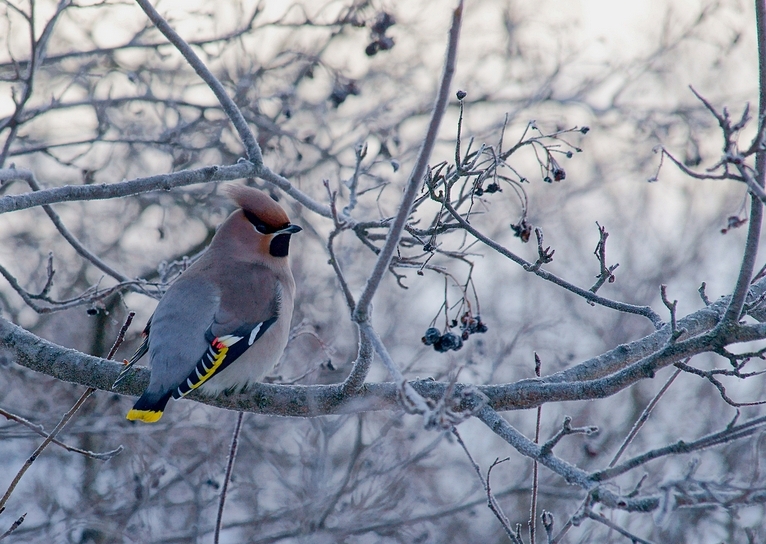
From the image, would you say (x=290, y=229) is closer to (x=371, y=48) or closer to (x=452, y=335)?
(x=452, y=335)

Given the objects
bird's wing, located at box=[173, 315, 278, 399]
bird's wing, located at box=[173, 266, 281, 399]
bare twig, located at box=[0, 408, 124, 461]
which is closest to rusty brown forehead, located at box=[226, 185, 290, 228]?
bird's wing, located at box=[173, 266, 281, 399]

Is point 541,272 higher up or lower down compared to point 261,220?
lower down

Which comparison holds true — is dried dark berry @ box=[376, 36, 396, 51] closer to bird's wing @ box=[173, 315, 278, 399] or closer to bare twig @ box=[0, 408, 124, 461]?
bird's wing @ box=[173, 315, 278, 399]

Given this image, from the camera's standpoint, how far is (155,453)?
647cm

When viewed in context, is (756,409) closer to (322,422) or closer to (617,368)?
(322,422)

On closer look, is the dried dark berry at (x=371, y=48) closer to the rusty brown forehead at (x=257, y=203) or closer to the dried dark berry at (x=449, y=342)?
the rusty brown forehead at (x=257, y=203)

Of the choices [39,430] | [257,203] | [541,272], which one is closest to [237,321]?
[257,203]

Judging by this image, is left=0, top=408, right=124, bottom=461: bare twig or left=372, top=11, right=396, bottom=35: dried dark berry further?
left=372, top=11, right=396, bottom=35: dried dark berry

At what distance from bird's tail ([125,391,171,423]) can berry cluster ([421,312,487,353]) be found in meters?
1.20

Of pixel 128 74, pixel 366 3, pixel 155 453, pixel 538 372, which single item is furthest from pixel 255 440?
pixel 538 372

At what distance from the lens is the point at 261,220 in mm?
4938

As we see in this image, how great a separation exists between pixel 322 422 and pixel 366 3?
107 inches

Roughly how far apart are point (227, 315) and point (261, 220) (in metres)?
0.69

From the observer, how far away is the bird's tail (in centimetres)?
384
